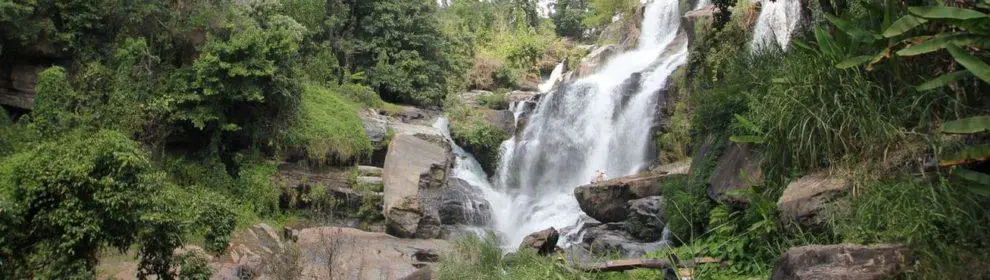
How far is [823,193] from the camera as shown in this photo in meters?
6.27

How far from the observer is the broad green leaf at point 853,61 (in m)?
6.13

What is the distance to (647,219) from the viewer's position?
37.5 ft

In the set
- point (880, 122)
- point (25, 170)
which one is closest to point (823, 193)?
point (880, 122)

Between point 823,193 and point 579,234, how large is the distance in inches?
292

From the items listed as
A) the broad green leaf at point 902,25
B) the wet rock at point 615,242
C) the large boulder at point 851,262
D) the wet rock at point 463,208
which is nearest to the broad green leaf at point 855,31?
the broad green leaf at point 902,25

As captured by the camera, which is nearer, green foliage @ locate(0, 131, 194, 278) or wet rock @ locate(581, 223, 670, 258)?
green foliage @ locate(0, 131, 194, 278)

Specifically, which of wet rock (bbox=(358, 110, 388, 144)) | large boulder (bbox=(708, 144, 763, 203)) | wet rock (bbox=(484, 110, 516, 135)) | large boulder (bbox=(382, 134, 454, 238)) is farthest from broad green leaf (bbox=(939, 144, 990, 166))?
wet rock (bbox=(484, 110, 516, 135))

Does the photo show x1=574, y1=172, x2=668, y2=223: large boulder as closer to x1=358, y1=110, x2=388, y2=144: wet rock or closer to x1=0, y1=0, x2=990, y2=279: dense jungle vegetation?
x1=0, y1=0, x2=990, y2=279: dense jungle vegetation

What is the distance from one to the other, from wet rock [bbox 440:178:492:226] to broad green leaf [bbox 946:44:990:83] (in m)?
11.9

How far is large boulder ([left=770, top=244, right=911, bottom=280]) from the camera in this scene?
4.89m

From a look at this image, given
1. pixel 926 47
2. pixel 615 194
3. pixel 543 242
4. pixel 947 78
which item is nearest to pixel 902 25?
pixel 926 47

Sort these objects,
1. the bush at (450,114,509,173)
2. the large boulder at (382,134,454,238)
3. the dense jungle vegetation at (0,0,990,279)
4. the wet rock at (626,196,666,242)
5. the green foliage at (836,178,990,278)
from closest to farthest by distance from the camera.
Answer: the green foliage at (836,178,990,278) < the dense jungle vegetation at (0,0,990,279) < the wet rock at (626,196,666,242) < the large boulder at (382,134,454,238) < the bush at (450,114,509,173)

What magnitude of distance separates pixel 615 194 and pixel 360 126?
301 inches

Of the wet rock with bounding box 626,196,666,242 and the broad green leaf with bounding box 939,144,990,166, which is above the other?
the broad green leaf with bounding box 939,144,990,166
